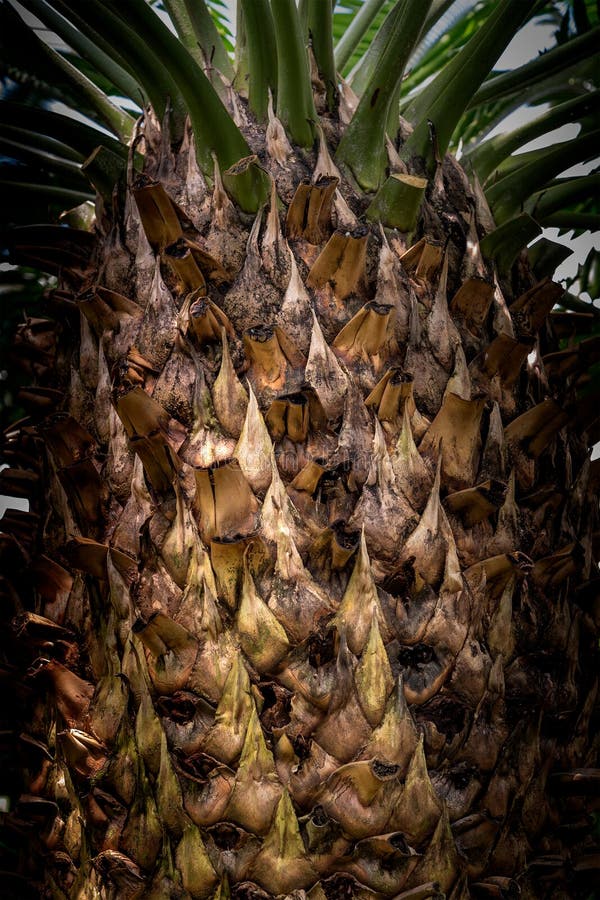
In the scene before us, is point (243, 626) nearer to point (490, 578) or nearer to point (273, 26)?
point (490, 578)

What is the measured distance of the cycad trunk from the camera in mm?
932

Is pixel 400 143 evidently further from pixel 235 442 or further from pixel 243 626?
pixel 243 626

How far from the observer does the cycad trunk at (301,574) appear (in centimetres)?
93

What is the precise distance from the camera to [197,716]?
96cm

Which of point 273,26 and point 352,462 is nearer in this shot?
point 352,462

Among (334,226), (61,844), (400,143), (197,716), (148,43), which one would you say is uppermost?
(148,43)

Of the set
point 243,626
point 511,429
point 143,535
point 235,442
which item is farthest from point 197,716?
point 511,429

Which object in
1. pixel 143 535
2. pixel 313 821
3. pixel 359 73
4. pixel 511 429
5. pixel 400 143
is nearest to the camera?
pixel 313 821

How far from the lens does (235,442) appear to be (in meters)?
1.04

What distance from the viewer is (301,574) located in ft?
3.19

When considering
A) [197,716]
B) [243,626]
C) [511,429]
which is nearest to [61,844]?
[197,716]

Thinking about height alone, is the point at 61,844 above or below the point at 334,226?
below

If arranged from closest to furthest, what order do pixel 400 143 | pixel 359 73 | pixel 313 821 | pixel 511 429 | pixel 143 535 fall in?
pixel 313 821 < pixel 143 535 < pixel 511 429 < pixel 400 143 < pixel 359 73

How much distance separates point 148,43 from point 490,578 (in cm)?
84
